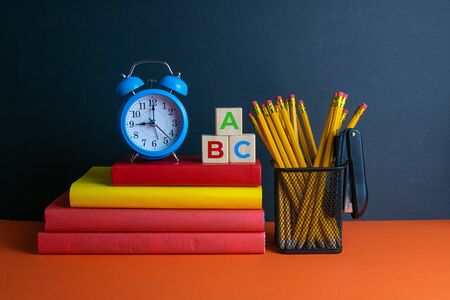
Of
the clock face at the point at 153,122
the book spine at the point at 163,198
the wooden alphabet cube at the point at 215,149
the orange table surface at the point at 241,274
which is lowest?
the orange table surface at the point at 241,274

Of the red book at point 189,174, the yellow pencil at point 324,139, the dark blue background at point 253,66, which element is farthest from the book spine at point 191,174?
the dark blue background at point 253,66

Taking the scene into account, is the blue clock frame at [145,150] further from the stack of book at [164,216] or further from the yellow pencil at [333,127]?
the yellow pencil at [333,127]

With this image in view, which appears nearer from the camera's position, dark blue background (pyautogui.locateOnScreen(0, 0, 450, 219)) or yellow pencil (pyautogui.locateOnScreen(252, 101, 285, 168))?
yellow pencil (pyautogui.locateOnScreen(252, 101, 285, 168))

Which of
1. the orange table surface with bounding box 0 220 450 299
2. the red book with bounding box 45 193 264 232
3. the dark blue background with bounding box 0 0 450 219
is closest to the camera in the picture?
the orange table surface with bounding box 0 220 450 299

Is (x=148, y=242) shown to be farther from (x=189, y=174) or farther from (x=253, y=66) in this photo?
(x=253, y=66)

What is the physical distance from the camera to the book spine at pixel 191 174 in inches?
41.6

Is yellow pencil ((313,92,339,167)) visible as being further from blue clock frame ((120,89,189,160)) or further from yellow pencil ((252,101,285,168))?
blue clock frame ((120,89,189,160))

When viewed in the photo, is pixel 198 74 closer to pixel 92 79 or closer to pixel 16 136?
pixel 92 79

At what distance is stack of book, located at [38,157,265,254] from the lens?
3.40 feet

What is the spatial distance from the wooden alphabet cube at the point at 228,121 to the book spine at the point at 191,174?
0.24ft

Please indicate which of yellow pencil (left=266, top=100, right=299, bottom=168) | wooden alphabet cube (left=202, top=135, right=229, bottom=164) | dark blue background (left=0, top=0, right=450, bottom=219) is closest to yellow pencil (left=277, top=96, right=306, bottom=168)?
yellow pencil (left=266, top=100, right=299, bottom=168)

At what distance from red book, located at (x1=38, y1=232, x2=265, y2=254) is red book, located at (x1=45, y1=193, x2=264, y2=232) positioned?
0.04 feet

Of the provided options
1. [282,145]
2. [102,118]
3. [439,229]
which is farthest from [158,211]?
[439,229]

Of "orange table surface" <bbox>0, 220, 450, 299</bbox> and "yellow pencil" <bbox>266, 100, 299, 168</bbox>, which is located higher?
"yellow pencil" <bbox>266, 100, 299, 168</bbox>
